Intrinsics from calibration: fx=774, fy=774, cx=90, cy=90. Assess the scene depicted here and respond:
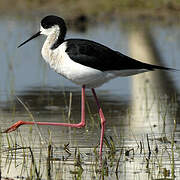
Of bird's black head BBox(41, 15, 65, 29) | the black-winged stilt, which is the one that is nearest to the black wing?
the black-winged stilt

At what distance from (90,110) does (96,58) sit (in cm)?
196

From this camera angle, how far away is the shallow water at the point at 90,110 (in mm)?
5859

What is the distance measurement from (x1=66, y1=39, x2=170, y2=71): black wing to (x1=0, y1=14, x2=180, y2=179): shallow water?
0.63m

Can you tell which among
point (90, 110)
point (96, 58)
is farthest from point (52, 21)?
point (90, 110)

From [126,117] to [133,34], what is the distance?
23.2 feet

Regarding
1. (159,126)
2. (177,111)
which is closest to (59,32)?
(159,126)

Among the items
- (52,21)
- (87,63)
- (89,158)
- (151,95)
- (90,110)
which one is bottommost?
(89,158)

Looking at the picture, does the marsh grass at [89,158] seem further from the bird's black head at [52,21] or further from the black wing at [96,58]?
the bird's black head at [52,21]

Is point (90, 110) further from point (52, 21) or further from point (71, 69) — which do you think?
point (71, 69)

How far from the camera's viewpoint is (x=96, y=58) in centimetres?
649

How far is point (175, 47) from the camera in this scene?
1320 cm

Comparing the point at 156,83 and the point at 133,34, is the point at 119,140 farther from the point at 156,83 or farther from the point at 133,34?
the point at 133,34

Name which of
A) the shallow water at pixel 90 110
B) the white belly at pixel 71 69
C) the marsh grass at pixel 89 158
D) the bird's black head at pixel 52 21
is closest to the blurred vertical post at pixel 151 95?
the shallow water at pixel 90 110

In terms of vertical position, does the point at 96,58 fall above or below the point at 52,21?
below
